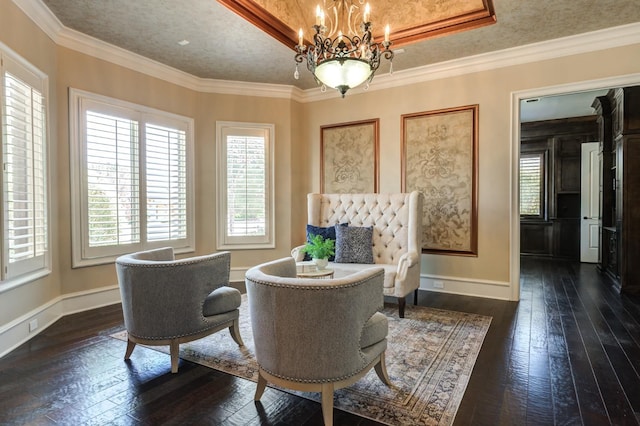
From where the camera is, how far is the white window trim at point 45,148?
288cm

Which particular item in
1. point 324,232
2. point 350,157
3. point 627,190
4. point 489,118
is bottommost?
point 324,232

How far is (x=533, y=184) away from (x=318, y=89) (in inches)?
223

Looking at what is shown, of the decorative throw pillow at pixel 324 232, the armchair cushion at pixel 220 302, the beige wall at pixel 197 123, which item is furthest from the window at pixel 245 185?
the armchair cushion at pixel 220 302

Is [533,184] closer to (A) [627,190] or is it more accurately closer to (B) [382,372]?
(A) [627,190]

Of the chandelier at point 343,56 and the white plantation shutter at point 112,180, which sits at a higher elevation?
the chandelier at point 343,56

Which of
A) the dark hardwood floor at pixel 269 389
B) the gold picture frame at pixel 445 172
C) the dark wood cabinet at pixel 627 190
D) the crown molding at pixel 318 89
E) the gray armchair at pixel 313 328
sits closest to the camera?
the gray armchair at pixel 313 328

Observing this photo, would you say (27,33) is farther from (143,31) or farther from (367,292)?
(367,292)

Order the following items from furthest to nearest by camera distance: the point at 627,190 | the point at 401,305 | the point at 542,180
Result: the point at 542,180 → the point at 627,190 → the point at 401,305

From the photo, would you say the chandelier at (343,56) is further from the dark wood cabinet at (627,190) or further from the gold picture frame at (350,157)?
the dark wood cabinet at (627,190)

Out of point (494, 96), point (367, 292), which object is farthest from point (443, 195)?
point (367, 292)

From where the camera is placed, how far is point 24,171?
3.21 meters

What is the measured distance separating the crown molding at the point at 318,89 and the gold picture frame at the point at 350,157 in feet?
1.85

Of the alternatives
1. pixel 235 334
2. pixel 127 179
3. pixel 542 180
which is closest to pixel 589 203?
pixel 542 180

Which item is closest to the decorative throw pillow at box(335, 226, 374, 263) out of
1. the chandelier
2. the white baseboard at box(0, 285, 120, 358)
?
the chandelier
